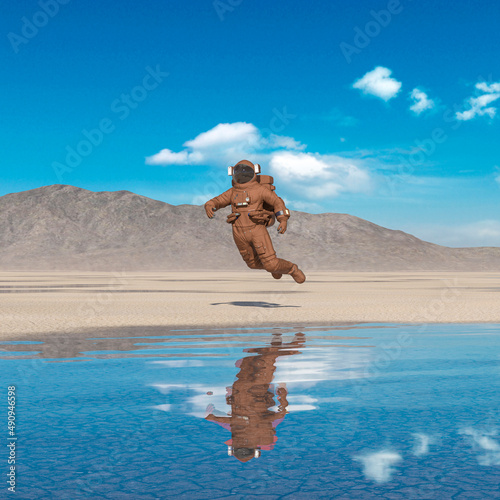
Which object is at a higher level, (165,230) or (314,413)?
(165,230)

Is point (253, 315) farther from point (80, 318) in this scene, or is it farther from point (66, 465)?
point (66, 465)

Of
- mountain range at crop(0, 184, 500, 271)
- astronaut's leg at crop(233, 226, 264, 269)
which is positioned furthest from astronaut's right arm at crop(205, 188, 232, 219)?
mountain range at crop(0, 184, 500, 271)

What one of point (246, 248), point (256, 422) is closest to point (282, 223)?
point (246, 248)

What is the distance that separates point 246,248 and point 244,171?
2.27 meters

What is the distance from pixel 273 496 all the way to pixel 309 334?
10144 mm

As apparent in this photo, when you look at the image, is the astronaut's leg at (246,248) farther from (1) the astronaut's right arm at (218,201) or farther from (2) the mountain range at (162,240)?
(2) the mountain range at (162,240)

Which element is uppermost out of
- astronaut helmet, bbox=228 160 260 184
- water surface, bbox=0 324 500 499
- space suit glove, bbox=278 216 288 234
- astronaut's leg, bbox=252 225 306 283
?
astronaut helmet, bbox=228 160 260 184

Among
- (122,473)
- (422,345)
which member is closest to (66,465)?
(122,473)

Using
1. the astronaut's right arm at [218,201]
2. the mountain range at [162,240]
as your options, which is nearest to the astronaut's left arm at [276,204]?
the astronaut's right arm at [218,201]

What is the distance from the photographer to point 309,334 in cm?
1465

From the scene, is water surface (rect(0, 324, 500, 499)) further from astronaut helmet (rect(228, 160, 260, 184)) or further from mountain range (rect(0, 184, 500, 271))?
mountain range (rect(0, 184, 500, 271))

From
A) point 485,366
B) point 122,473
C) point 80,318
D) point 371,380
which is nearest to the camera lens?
point 122,473

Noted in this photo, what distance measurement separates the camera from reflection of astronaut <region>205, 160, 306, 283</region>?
19203 mm

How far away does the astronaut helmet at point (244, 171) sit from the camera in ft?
62.8
